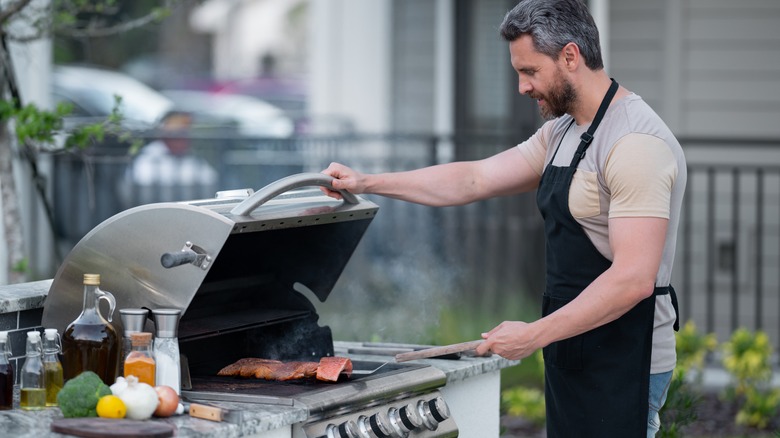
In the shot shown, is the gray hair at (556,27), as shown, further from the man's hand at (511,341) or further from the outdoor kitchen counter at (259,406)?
the outdoor kitchen counter at (259,406)

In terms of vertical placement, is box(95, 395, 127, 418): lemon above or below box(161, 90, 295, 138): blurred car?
below

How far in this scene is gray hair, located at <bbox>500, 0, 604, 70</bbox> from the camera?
319 cm

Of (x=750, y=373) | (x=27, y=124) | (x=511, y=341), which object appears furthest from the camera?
(x=750, y=373)

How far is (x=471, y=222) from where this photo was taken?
8156 millimetres

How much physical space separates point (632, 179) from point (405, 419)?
905 millimetres

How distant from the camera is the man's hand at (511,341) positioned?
3133 millimetres

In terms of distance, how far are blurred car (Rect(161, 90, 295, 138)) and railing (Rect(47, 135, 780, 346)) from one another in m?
2.67

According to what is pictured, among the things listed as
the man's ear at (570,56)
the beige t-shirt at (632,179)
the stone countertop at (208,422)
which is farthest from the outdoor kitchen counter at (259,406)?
the man's ear at (570,56)

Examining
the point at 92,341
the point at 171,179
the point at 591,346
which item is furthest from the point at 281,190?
the point at 171,179

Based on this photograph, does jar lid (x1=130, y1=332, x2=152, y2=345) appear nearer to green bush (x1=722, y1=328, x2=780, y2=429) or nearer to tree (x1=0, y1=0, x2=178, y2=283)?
tree (x1=0, y1=0, x2=178, y2=283)

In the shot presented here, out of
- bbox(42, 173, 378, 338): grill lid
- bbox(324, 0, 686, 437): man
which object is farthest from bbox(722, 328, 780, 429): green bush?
bbox(42, 173, 378, 338): grill lid

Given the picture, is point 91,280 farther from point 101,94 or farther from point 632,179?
point 101,94

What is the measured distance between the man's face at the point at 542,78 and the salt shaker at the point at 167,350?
1.14 m

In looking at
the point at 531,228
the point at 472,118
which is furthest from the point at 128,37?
the point at 531,228
